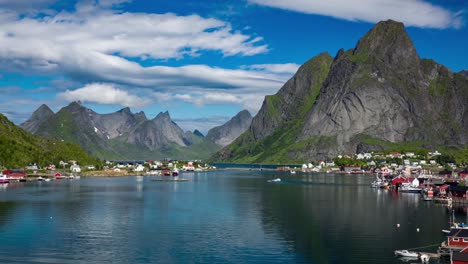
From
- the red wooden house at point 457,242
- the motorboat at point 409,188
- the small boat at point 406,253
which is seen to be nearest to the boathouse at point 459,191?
the motorboat at point 409,188

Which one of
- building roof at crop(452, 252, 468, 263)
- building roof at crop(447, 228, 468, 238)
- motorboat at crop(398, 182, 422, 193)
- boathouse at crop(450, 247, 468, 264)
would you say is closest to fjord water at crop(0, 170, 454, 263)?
building roof at crop(447, 228, 468, 238)

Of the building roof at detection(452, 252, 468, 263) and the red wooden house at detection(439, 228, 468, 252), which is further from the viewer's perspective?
the red wooden house at detection(439, 228, 468, 252)

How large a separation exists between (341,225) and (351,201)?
1518 inches

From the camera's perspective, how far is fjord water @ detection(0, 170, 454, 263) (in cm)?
Result: 5569

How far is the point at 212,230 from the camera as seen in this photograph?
7219 cm

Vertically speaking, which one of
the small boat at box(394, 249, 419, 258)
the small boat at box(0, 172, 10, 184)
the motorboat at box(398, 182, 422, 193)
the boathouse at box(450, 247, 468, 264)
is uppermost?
the small boat at box(0, 172, 10, 184)

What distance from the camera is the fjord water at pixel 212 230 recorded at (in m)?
55.7

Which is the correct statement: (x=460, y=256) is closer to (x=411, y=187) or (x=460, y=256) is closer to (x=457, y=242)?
(x=457, y=242)

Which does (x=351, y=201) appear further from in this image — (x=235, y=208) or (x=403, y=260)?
(x=403, y=260)

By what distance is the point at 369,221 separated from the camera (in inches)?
3187

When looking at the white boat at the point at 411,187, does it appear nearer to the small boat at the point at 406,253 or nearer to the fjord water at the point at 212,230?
the fjord water at the point at 212,230

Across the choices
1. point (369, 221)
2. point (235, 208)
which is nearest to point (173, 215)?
point (235, 208)

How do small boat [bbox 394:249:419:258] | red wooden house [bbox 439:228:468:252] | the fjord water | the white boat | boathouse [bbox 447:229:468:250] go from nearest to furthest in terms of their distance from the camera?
small boat [bbox 394:249:419:258], the fjord water, red wooden house [bbox 439:228:468:252], boathouse [bbox 447:229:468:250], the white boat

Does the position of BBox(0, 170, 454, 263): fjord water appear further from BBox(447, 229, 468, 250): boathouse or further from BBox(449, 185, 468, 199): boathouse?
BBox(449, 185, 468, 199): boathouse
